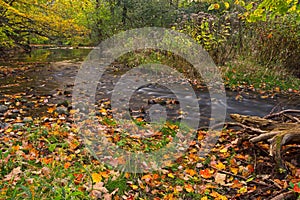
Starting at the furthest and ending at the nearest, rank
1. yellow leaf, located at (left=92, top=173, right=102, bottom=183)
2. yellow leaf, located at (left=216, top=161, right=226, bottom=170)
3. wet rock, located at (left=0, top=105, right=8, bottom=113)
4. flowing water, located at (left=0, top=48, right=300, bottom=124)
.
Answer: flowing water, located at (left=0, top=48, right=300, bottom=124), wet rock, located at (left=0, top=105, right=8, bottom=113), yellow leaf, located at (left=216, top=161, right=226, bottom=170), yellow leaf, located at (left=92, top=173, right=102, bottom=183)

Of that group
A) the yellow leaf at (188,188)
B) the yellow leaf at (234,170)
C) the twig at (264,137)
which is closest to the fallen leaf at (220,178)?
the yellow leaf at (234,170)

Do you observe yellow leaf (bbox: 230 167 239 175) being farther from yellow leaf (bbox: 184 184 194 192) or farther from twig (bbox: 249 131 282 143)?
yellow leaf (bbox: 184 184 194 192)

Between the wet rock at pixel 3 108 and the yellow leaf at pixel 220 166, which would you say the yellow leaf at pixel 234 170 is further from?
the wet rock at pixel 3 108

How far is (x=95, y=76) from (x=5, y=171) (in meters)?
7.56

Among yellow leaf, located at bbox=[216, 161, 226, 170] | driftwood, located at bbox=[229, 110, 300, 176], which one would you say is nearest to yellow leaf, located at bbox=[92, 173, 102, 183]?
yellow leaf, located at bbox=[216, 161, 226, 170]

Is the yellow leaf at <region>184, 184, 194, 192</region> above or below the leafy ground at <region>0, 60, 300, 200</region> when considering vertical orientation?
below

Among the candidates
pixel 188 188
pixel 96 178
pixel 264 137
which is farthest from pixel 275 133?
pixel 96 178

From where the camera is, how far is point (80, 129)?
4.36 metres

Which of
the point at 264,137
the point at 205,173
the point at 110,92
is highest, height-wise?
the point at 264,137

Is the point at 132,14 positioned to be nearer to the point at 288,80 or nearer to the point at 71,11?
the point at 71,11

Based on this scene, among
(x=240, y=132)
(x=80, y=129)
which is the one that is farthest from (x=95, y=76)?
(x=240, y=132)

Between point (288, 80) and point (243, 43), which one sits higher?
point (243, 43)

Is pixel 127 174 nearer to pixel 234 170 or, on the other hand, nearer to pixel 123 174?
pixel 123 174

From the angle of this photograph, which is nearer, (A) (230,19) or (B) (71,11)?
(A) (230,19)
